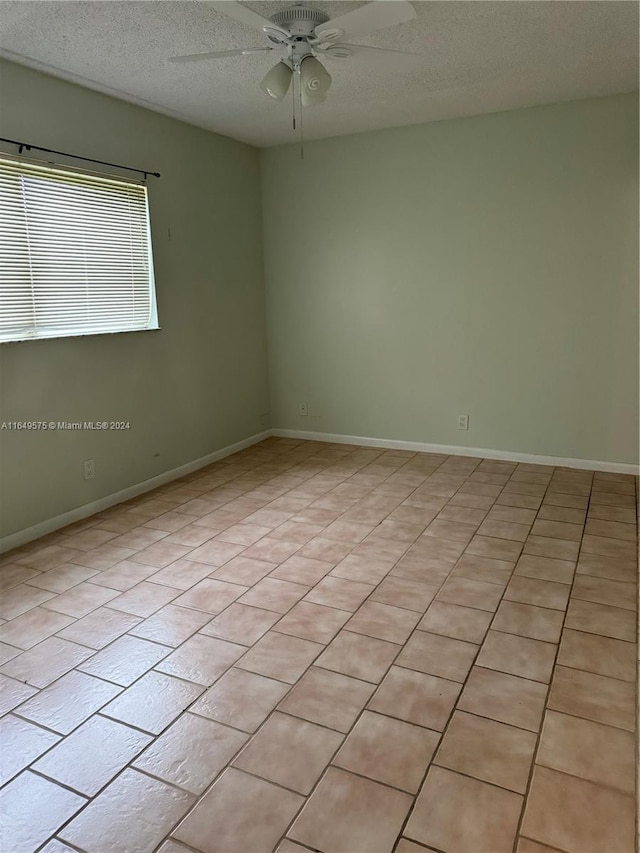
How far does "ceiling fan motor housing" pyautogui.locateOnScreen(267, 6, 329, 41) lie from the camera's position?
96.0 inches

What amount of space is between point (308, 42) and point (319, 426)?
3.25 meters

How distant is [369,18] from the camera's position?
7.06 ft

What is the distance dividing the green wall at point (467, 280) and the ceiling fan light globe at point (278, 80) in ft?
7.04

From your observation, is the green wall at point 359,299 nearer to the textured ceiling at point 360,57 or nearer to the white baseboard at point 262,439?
the white baseboard at point 262,439

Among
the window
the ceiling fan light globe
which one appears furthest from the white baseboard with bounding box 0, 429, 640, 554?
the ceiling fan light globe

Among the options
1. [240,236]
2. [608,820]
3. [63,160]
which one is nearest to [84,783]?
[608,820]

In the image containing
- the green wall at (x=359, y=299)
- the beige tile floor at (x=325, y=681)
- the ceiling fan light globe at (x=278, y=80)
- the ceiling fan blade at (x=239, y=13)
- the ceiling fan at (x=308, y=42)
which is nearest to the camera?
the beige tile floor at (x=325, y=681)

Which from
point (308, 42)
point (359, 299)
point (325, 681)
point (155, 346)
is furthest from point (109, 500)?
point (308, 42)

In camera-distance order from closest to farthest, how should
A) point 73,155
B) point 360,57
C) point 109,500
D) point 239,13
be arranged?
point 239,13
point 360,57
point 73,155
point 109,500

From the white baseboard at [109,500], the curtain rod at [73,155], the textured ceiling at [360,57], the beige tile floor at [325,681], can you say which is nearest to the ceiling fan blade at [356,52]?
the textured ceiling at [360,57]

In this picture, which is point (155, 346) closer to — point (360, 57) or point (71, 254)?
point (71, 254)

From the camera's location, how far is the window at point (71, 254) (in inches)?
121

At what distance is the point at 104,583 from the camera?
9.26ft

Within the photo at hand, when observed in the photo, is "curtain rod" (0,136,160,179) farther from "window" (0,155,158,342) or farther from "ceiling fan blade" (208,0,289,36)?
"ceiling fan blade" (208,0,289,36)
